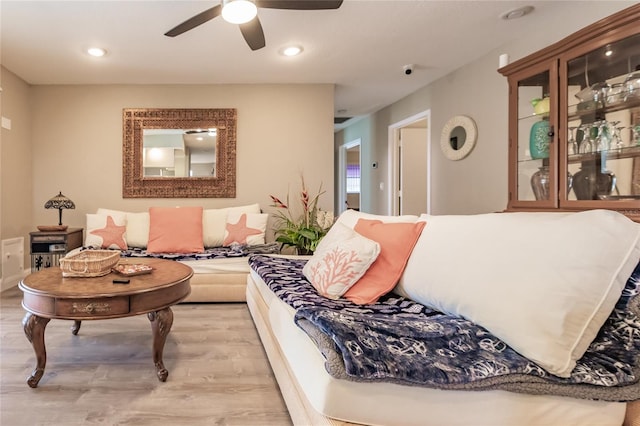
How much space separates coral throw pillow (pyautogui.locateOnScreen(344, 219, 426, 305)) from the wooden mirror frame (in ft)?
9.42

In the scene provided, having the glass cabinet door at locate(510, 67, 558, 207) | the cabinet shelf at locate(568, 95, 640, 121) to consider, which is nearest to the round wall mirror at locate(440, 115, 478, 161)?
the glass cabinet door at locate(510, 67, 558, 207)

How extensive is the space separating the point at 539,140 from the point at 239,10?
203 centimetres

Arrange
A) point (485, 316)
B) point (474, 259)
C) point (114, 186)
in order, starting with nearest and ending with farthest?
point (485, 316)
point (474, 259)
point (114, 186)

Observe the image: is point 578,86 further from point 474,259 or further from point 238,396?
point 238,396

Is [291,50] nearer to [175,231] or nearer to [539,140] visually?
[175,231]

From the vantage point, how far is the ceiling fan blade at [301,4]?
2039 millimetres

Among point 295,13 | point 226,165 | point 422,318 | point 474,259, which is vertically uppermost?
point 295,13

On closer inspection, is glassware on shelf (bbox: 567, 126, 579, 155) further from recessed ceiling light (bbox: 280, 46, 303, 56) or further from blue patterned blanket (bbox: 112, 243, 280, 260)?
blue patterned blanket (bbox: 112, 243, 280, 260)

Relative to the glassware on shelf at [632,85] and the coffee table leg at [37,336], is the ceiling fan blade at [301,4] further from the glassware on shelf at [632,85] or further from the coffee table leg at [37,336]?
the coffee table leg at [37,336]

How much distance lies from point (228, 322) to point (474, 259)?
2.02 m

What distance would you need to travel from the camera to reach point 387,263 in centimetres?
171

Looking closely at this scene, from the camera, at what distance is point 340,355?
3.29 feet

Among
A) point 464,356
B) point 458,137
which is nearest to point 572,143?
point 464,356

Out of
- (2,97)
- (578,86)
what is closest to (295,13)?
(578,86)
